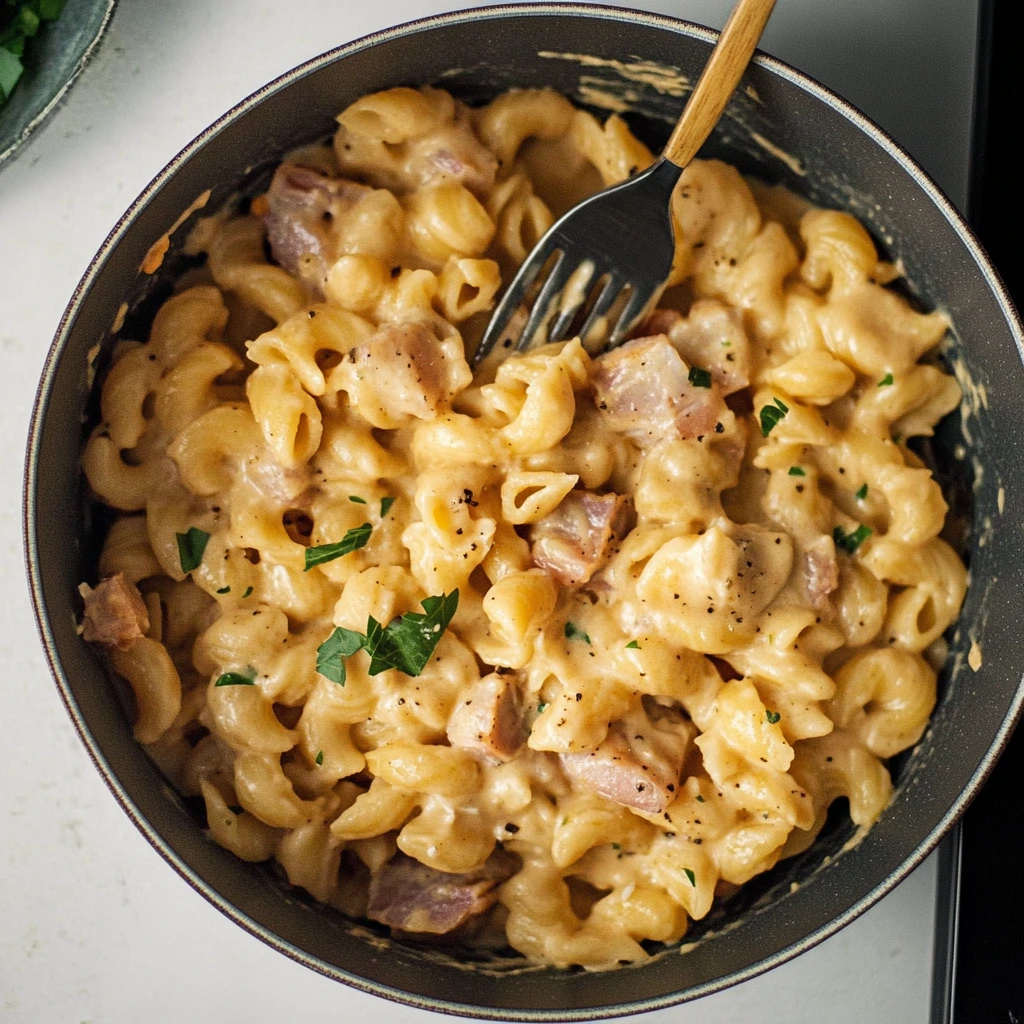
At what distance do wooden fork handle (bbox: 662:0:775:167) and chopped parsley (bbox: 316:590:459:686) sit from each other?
733mm

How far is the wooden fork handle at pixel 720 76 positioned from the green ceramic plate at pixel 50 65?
0.92 meters

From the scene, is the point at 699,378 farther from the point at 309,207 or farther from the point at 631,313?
the point at 309,207

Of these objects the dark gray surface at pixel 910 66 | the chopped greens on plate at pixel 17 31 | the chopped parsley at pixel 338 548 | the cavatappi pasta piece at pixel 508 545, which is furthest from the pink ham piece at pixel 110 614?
the dark gray surface at pixel 910 66

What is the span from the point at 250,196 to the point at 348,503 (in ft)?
1.70

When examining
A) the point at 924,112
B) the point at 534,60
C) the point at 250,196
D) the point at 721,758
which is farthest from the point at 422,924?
the point at 924,112

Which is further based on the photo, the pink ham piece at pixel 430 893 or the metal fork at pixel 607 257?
the pink ham piece at pixel 430 893

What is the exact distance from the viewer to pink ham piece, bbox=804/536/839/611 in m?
1.70

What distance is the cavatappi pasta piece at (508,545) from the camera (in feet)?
5.48

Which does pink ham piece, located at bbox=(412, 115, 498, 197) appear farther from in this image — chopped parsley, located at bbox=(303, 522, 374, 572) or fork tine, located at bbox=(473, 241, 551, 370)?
chopped parsley, located at bbox=(303, 522, 374, 572)

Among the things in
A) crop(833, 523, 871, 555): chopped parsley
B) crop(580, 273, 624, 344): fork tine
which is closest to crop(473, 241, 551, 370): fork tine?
crop(580, 273, 624, 344): fork tine

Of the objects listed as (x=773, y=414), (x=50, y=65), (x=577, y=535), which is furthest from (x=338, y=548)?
(x=50, y=65)

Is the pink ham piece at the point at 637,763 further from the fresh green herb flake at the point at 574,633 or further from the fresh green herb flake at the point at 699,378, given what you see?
the fresh green herb flake at the point at 699,378

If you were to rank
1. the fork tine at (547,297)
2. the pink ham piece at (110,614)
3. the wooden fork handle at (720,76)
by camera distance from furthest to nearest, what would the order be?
the fork tine at (547,297) → the pink ham piece at (110,614) → the wooden fork handle at (720,76)

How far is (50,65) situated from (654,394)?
1110mm
